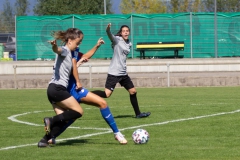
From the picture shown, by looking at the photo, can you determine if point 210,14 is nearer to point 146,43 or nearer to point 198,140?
point 146,43

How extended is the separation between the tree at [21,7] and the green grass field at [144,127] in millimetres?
80824

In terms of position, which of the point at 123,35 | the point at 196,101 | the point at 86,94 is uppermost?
the point at 123,35

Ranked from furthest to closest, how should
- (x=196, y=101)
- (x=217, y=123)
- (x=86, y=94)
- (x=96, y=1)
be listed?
1. (x=96, y=1)
2. (x=196, y=101)
3. (x=217, y=123)
4. (x=86, y=94)

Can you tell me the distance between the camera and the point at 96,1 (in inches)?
2751

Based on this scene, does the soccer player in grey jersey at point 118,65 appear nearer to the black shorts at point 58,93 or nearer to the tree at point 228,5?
the black shorts at point 58,93

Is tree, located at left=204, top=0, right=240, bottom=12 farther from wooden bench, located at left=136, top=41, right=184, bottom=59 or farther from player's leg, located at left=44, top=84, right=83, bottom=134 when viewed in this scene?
player's leg, located at left=44, top=84, right=83, bottom=134

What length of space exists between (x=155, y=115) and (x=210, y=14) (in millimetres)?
24901

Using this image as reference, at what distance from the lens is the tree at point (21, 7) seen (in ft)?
325

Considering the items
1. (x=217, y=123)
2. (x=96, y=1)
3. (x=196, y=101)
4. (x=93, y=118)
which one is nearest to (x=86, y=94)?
(x=217, y=123)

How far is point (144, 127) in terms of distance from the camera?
12859 mm

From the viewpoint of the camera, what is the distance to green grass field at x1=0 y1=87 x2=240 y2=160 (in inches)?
368

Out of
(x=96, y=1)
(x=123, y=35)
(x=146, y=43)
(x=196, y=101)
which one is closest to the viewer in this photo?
(x=123, y=35)

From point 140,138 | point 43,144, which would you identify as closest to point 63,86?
point 43,144

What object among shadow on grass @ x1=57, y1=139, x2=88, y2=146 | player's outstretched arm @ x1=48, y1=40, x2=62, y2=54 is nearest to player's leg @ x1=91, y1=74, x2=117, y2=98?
shadow on grass @ x1=57, y1=139, x2=88, y2=146
